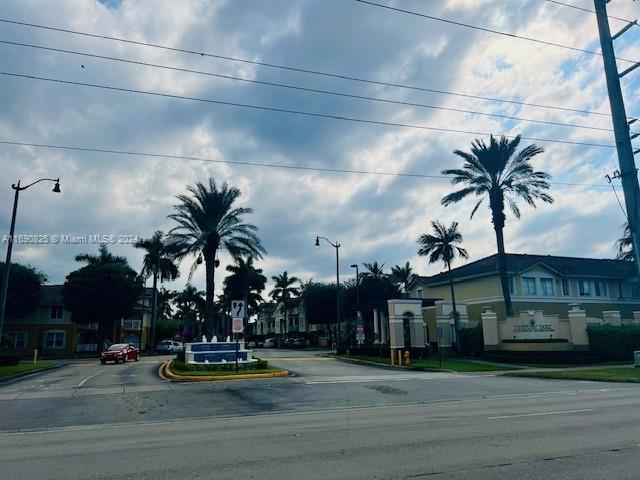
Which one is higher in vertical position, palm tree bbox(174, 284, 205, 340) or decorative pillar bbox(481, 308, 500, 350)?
palm tree bbox(174, 284, 205, 340)

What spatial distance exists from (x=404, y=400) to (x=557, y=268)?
3803cm

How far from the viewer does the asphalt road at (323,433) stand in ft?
22.8

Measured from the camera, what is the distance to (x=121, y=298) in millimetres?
58250

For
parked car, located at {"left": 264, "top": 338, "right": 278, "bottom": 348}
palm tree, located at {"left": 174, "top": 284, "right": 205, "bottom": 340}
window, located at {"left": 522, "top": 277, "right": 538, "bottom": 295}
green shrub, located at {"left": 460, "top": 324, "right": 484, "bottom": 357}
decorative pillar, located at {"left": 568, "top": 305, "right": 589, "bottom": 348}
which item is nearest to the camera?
decorative pillar, located at {"left": 568, "top": 305, "right": 589, "bottom": 348}

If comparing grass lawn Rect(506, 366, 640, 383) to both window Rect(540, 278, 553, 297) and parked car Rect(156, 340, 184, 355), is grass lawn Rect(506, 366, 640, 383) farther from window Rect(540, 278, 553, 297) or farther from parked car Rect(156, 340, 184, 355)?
parked car Rect(156, 340, 184, 355)

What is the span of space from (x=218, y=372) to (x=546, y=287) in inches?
1370

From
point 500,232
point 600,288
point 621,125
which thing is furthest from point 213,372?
point 600,288

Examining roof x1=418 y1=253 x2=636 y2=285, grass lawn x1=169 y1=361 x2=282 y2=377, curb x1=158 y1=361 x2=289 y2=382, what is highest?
roof x1=418 y1=253 x2=636 y2=285

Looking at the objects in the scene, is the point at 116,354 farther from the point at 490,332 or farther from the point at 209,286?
the point at 490,332

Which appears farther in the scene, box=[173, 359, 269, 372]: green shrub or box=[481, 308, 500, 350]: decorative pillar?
box=[481, 308, 500, 350]: decorative pillar

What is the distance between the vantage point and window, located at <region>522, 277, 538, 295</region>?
155 ft

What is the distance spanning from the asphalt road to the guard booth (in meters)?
18.0

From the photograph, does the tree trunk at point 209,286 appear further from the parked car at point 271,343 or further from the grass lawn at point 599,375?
the parked car at point 271,343

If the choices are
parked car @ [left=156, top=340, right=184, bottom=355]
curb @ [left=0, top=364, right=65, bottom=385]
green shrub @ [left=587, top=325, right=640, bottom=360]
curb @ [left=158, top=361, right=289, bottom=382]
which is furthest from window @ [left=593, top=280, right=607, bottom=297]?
curb @ [left=0, top=364, right=65, bottom=385]
